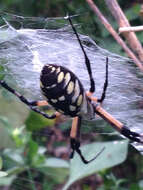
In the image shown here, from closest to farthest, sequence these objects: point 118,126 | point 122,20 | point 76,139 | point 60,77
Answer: point 122,20, point 60,77, point 118,126, point 76,139

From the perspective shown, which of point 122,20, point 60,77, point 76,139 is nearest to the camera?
point 122,20

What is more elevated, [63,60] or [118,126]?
[63,60]

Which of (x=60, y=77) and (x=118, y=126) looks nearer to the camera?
(x=60, y=77)

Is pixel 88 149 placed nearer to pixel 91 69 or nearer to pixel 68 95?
pixel 91 69

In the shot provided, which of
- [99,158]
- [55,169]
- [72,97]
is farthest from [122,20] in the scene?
[55,169]

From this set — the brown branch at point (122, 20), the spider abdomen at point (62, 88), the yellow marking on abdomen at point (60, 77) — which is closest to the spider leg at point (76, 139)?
the spider abdomen at point (62, 88)

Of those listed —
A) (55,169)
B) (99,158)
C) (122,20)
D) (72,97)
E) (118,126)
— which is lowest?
(55,169)

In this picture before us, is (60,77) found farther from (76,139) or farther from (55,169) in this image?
(55,169)
